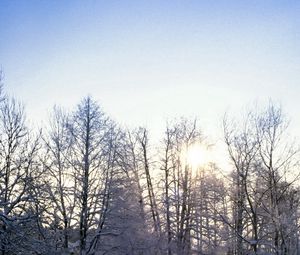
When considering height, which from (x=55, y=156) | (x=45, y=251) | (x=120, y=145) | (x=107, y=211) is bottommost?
(x=45, y=251)

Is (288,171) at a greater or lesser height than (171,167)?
lesser

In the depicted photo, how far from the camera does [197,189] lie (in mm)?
22438

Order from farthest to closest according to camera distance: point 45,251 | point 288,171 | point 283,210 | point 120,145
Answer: point 120,145 → point 283,210 → point 288,171 → point 45,251

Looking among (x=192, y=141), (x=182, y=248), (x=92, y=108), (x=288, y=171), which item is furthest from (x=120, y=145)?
(x=288, y=171)

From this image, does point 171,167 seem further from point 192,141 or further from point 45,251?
point 45,251

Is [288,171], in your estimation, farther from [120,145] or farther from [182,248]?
[120,145]

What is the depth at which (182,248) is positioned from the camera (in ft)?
68.4

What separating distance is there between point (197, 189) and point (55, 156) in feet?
31.7

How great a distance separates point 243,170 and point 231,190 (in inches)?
106

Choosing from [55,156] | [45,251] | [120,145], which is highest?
[120,145]

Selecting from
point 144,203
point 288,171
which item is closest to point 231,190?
point 288,171

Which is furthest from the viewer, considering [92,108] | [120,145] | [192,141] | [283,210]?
[192,141]

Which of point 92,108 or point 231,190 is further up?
point 92,108

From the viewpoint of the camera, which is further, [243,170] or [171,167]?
[171,167]
